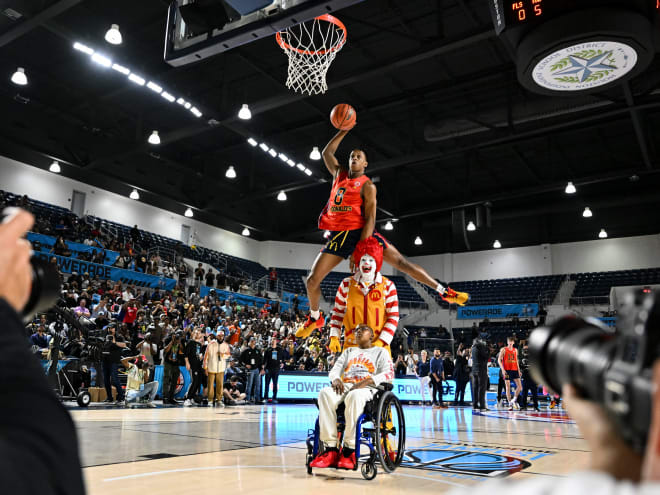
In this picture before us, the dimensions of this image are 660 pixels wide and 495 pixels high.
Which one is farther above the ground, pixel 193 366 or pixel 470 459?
pixel 193 366

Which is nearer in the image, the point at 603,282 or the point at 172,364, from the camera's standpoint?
the point at 172,364

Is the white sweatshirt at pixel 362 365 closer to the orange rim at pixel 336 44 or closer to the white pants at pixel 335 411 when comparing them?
the white pants at pixel 335 411

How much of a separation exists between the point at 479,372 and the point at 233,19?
10089mm

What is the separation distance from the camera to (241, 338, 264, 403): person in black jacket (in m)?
13.4

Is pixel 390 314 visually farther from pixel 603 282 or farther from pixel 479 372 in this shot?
pixel 603 282

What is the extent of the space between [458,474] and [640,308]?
12.7 feet

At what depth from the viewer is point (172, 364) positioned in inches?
465

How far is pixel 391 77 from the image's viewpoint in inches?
613

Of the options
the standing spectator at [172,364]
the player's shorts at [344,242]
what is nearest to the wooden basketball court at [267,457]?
the player's shorts at [344,242]

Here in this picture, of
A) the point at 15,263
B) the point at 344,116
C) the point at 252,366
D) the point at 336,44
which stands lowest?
the point at 252,366

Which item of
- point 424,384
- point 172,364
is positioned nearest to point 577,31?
point 172,364

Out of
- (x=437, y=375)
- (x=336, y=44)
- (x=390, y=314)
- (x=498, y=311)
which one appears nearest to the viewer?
(x=390, y=314)

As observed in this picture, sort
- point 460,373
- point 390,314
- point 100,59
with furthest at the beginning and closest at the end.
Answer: point 460,373
point 100,59
point 390,314

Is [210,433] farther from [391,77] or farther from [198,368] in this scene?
[391,77]
